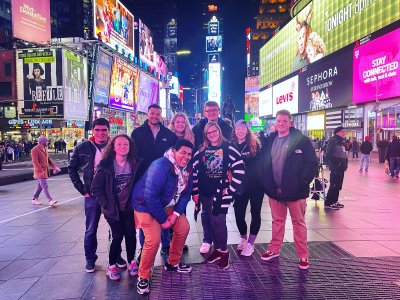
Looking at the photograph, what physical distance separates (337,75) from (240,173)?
36.6m

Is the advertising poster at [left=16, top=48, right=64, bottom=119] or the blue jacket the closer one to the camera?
the blue jacket

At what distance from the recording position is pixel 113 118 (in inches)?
1629

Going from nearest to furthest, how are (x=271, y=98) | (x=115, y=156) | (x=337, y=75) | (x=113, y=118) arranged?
(x=115, y=156)
(x=337, y=75)
(x=113, y=118)
(x=271, y=98)

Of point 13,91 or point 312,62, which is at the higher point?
point 312,62

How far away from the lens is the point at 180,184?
4184 mm

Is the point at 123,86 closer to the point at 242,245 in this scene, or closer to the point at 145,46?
the point at 145,46

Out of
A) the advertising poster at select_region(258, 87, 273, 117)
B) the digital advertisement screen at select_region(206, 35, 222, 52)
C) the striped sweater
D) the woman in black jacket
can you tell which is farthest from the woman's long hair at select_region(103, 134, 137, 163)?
the digital advertisement screen at select_region(206, 35, 222, 52)

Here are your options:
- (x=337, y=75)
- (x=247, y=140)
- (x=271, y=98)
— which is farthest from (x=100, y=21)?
(x=271, y=98)

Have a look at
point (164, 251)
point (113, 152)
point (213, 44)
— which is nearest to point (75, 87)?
point (164, 251)

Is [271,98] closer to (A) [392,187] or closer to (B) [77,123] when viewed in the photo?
(B) [77,123]

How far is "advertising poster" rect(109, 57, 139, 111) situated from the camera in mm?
36594

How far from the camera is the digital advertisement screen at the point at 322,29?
3102 centimetres

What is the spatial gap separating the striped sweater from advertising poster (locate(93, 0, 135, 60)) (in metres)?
32.5

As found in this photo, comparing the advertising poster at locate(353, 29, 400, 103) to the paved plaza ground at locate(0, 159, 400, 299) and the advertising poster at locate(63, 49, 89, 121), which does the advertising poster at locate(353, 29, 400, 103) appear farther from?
the advertising poster at locate(63, 49, 89, 121)
